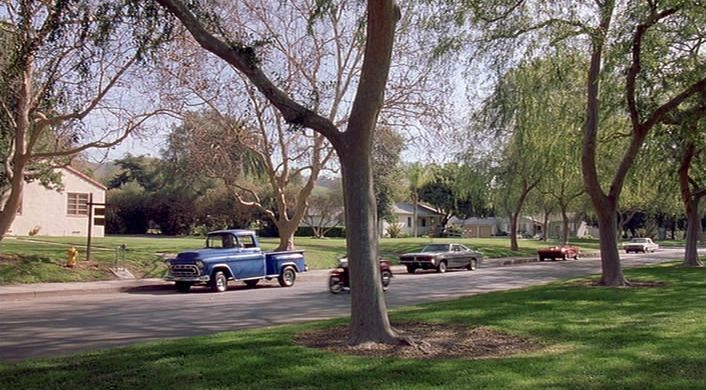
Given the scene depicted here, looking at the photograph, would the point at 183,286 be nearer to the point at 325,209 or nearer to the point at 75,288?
the point at 75,288

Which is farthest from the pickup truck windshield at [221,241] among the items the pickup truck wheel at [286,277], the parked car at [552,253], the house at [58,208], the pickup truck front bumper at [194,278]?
the parked car at [552,253]

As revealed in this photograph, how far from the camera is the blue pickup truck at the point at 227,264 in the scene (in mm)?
22703

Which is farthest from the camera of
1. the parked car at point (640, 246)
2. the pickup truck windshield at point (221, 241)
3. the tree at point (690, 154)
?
the parked car at point (640, 246)

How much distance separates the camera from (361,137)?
1059cm

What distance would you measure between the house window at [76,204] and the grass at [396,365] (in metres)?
41.5

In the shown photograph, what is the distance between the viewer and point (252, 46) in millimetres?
11141

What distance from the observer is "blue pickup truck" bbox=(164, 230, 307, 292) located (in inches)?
894

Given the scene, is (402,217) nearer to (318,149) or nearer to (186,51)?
(318,149)

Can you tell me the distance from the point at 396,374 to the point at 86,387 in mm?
3392

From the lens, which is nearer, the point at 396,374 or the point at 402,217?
the point at 396,374

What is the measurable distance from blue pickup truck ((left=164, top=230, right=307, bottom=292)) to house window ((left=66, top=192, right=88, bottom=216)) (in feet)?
95.9

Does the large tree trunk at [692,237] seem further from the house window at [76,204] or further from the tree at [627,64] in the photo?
the house window at [76,204]

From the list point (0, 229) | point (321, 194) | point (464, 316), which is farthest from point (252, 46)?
point (321, 194)

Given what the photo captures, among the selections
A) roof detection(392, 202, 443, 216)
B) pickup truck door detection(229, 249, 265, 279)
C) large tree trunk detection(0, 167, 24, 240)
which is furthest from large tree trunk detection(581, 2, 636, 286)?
roof detection(392, 202, 443, 216)
